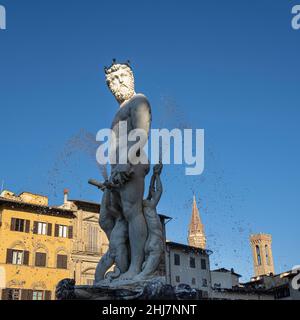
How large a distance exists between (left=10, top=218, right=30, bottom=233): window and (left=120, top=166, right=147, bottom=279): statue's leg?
35355mm

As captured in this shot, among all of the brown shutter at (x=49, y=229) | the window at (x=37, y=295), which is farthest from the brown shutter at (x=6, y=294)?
the brown shutter at (x=49, y=229)

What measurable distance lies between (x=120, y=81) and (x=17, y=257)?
35437mm

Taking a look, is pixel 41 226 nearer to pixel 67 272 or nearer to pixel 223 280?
pixel 67 272

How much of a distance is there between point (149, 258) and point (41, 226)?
1465 inches

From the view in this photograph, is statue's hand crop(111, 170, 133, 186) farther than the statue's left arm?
No

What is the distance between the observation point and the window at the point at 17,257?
39.5 meters

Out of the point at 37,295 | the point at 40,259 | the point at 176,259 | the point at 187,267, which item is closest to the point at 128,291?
the point at 37,295

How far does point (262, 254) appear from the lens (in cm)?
11831

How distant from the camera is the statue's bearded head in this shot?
25.9ft

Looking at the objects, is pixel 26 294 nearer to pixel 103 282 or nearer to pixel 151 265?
pixel 103 282

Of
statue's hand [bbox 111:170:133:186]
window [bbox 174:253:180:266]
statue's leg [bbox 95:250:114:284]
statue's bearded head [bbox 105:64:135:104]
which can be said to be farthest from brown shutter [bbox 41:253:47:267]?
statue's hand [bbox 111:170:133:186]

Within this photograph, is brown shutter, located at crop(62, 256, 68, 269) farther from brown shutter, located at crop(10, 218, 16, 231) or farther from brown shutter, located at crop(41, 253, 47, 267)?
brown shutter, located at crop(10, 218, 16, 231)
